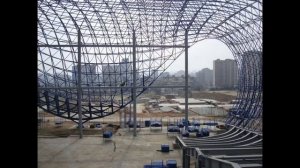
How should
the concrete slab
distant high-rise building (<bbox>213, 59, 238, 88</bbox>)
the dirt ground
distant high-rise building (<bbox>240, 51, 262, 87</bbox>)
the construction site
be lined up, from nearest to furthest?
the concrete slab
the construction site
distant high-rise building (<bbox>240, 51, 262, 87</bbox>)
the dirt ground
distant high-rise building (<bbox>213, 59, 238, 88</bbox>)

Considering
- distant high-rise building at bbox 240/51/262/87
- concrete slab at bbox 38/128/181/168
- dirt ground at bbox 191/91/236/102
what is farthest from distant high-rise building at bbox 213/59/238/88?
concrete slab at bbox 38/128/181/168

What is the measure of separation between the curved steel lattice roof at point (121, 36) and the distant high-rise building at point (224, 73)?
5216cm

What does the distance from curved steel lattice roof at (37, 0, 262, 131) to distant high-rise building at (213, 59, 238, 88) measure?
52.2 meters

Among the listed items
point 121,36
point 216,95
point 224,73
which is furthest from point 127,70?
point 224,73

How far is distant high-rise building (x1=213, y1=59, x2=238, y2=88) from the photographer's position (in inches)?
3294

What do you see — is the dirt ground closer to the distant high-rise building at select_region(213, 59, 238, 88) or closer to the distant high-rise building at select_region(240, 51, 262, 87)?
the distant high-rise building at select_region(213, 59, 238, 88)

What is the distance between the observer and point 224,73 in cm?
8594

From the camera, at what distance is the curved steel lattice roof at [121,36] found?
24359 mm

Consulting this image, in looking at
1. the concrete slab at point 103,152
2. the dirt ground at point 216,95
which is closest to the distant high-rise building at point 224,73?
the dirt ground at point 216,95

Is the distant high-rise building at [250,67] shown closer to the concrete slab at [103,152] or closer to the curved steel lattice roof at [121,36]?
the curved steel lattice roof at [121,36]

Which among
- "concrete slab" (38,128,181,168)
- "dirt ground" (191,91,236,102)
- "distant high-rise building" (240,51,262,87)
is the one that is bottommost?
"concrete slab" (38,128,181,168)
